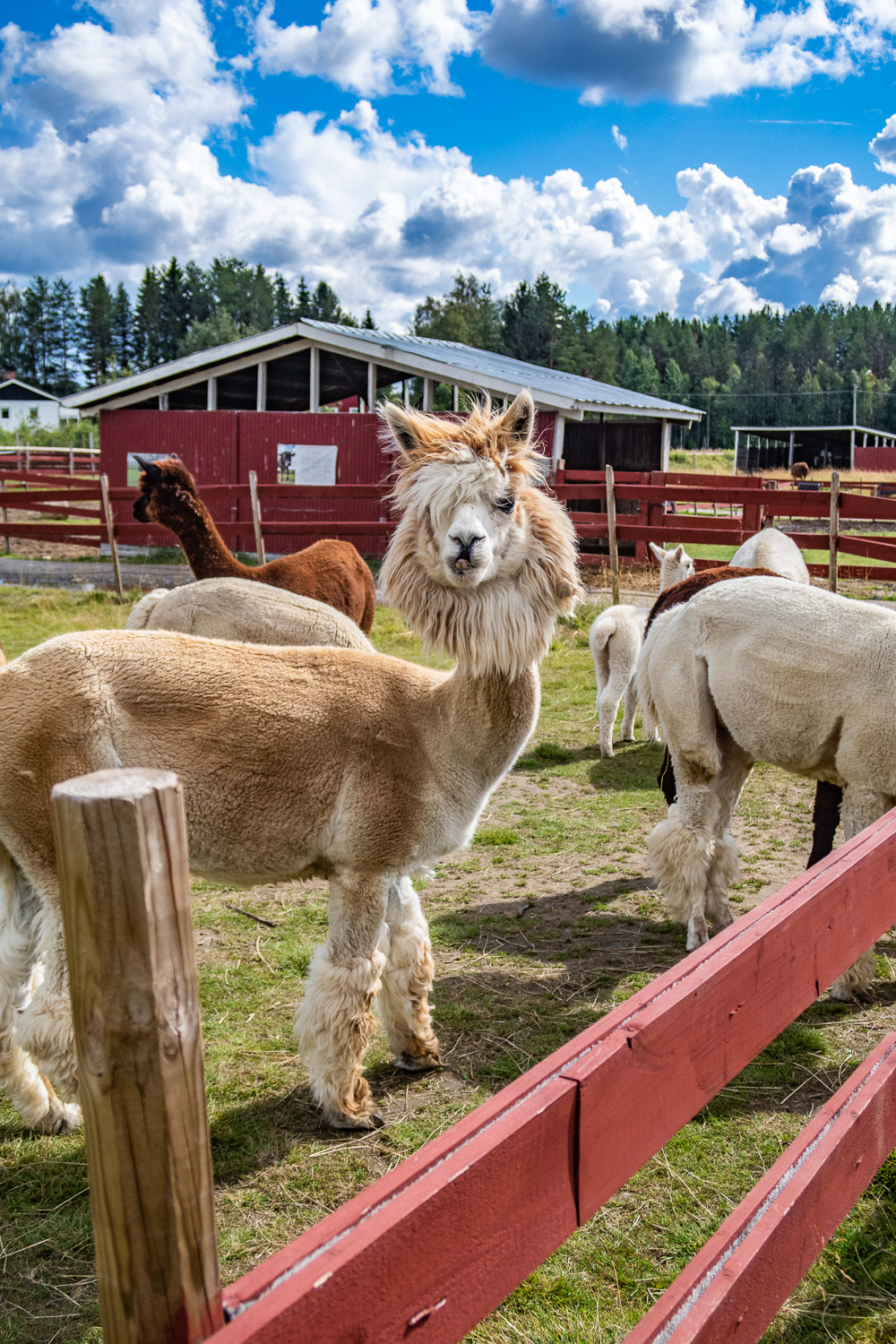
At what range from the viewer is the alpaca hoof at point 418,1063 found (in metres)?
3.45

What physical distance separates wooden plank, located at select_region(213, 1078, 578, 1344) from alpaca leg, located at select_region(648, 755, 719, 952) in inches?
137

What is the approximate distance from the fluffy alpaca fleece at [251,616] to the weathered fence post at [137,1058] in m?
4.43

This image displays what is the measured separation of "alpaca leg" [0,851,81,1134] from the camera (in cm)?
295

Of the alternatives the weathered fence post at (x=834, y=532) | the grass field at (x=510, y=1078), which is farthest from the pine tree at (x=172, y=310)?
the grass field at (x=510, y=1078)

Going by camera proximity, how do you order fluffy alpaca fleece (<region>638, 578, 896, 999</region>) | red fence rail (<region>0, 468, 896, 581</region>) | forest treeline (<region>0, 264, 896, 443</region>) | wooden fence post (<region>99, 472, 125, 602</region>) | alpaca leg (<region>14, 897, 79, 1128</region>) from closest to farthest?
alpaca leg (<region>14, 897, 79, 1128</region>)
fluffy alpaca fleece (<region>638, 578, 896, 999</region>)
red fence rail (<region>0, 468, 896, 581</region>)
wooden fence post (<region>99, 472, 125, 602</region>)
forest treeline (<region>0, 264, 896, 443</region>)

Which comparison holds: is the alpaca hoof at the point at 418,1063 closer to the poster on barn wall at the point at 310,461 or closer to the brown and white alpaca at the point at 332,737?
the brown and white alpaca at the point at 332,737

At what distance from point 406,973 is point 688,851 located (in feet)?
5.70

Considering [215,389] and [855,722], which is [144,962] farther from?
[215,389]

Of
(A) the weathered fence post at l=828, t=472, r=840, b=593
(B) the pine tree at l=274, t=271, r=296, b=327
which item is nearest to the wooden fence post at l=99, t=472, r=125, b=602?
(A) the weathered fence post at l=828, t=472, r=840, b=593

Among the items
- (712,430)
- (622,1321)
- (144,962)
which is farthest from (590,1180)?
(712,430)

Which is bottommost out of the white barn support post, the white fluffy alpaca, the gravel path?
the gravel path

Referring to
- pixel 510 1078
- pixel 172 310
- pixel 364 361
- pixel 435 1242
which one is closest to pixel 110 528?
pixel 364 361

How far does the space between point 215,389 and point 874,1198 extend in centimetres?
1910

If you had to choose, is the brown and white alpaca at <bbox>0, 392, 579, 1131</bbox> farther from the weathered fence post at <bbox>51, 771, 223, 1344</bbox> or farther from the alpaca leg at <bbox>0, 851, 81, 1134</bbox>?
the weathered fence post at <bbox>51, 771, 223, 1344</bbox>
